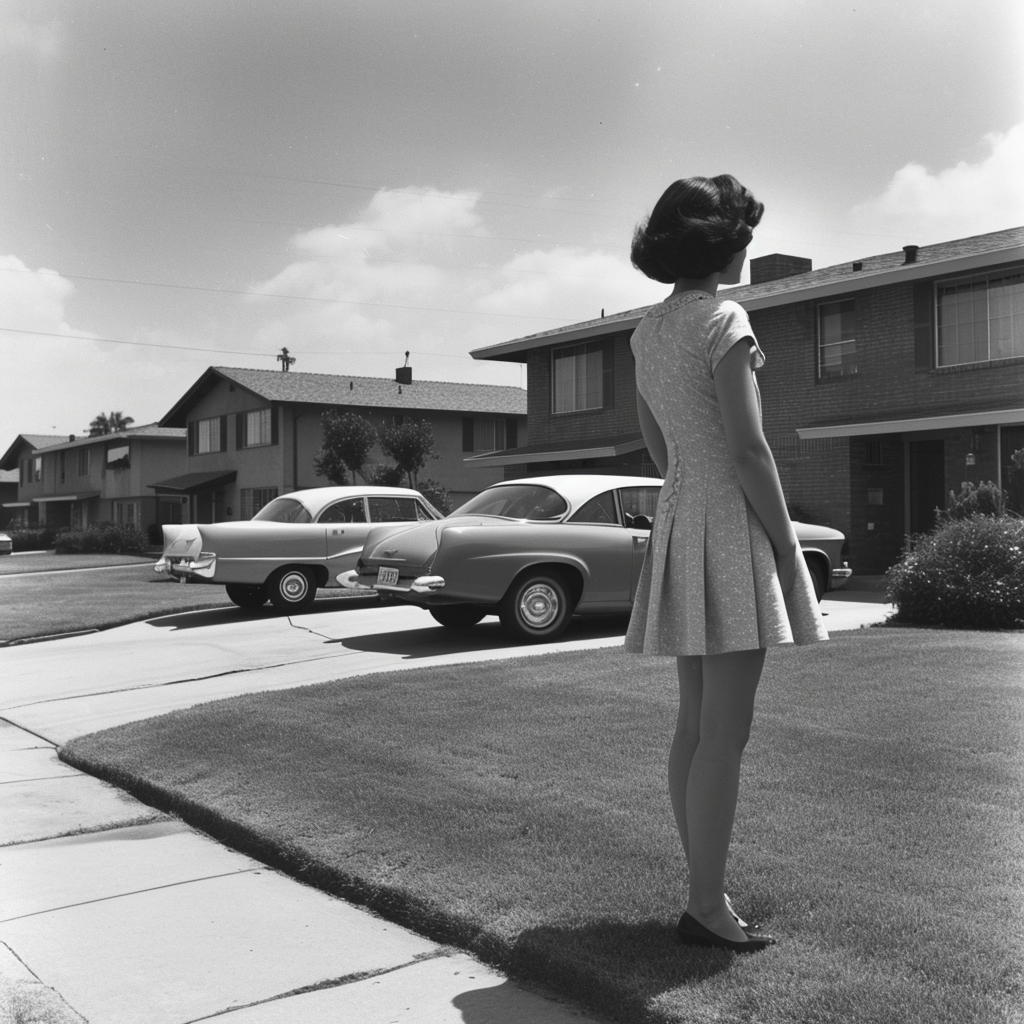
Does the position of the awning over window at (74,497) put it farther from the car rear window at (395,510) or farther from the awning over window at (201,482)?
the car rear window at (395,510)

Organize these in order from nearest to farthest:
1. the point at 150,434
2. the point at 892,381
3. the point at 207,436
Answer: the point at 892,381
the point at 207,436
the point at 150,434

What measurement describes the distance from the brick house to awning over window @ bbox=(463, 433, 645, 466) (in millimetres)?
3411

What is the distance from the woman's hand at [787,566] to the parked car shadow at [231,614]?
1069cm

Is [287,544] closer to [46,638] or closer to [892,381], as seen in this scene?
[46,638]

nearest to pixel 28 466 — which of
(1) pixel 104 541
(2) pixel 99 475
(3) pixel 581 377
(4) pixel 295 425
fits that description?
(2) pixel 99 475

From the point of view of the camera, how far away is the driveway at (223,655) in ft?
27.7

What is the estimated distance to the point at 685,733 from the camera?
10.9ft

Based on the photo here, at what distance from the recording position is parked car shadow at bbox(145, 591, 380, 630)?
1380cm

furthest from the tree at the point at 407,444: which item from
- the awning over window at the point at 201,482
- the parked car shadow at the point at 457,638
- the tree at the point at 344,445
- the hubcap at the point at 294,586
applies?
the parked car shadow at the point at 457,638

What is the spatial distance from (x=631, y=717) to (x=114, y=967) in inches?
140

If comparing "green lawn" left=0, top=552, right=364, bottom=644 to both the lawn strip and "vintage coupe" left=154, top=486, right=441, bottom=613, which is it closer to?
"vintage coupe" left=154, top=486, right=441, bottom=613

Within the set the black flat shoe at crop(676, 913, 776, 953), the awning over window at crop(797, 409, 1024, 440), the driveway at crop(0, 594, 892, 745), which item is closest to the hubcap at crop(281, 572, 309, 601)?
the driveway at crop(0, 594, 892, 745)

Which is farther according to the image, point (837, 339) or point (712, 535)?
point (837, 339)

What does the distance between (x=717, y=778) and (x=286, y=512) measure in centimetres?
1230
